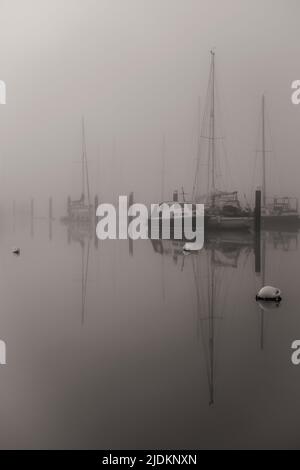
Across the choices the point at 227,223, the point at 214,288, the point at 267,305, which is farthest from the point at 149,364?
the point at 227,223

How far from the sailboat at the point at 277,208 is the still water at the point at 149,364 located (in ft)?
18.1

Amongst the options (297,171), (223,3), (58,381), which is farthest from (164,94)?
(58,381)

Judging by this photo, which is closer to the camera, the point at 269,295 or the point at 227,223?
the point at 269,295

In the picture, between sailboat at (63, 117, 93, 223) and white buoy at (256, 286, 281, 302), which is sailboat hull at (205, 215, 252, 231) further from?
white buoy at (256, 286, 281, 302)

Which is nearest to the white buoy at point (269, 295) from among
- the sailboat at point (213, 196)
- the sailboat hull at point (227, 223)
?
the sailboat at point (213, 196)

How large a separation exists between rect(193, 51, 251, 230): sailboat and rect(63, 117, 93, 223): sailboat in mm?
2344

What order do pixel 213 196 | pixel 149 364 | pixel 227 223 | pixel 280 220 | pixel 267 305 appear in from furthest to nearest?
pixel 280 220
pixel 227 223
pixel 213 196
pixel 267 305
pixel 149 364

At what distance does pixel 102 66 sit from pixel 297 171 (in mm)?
4237

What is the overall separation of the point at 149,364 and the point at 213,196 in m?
7.66

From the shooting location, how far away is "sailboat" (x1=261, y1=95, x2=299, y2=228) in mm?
9070

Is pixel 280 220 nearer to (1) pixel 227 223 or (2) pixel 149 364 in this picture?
(1) pixel 227 223

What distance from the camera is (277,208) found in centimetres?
962

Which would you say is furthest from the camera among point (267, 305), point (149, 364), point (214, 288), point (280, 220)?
point (280, 220)

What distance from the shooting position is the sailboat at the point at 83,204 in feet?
32.7
